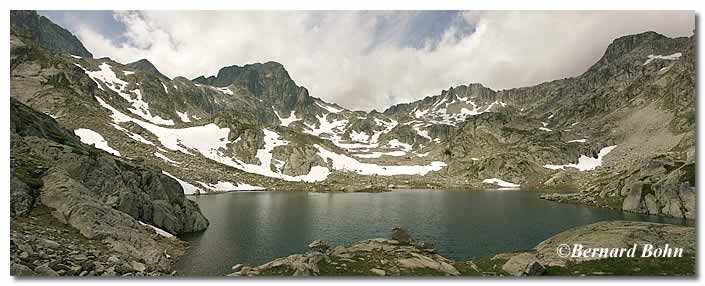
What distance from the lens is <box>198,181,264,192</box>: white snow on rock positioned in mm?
146262

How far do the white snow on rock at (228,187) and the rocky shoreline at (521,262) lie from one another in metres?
126

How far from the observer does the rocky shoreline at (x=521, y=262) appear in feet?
84.1

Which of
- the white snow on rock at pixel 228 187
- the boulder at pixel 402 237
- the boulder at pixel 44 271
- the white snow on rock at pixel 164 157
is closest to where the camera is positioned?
the boulder at pixel 44 271

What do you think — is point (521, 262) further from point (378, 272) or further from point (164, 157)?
point (164, 157)

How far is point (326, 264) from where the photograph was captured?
27484 millimetres

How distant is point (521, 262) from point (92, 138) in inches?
7113

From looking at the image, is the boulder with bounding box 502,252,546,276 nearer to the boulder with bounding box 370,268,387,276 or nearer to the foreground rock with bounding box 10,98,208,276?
the boulder with bounding box 370,268,387,276

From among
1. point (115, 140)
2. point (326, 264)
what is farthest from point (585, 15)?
point (115, 140)

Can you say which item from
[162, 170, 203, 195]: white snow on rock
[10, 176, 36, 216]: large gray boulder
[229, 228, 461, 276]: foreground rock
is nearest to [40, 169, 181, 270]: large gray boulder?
[10, 176, 36, 216]: large gray boulder

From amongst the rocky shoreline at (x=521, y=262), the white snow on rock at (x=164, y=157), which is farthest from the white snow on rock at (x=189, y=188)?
the rocky shoreline at (x=521, y=262)

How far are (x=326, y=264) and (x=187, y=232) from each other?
30.2 metres

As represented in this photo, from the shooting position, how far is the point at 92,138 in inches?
6329

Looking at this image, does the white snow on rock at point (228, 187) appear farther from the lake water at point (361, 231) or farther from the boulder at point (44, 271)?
the boulder at point (44, 271)
